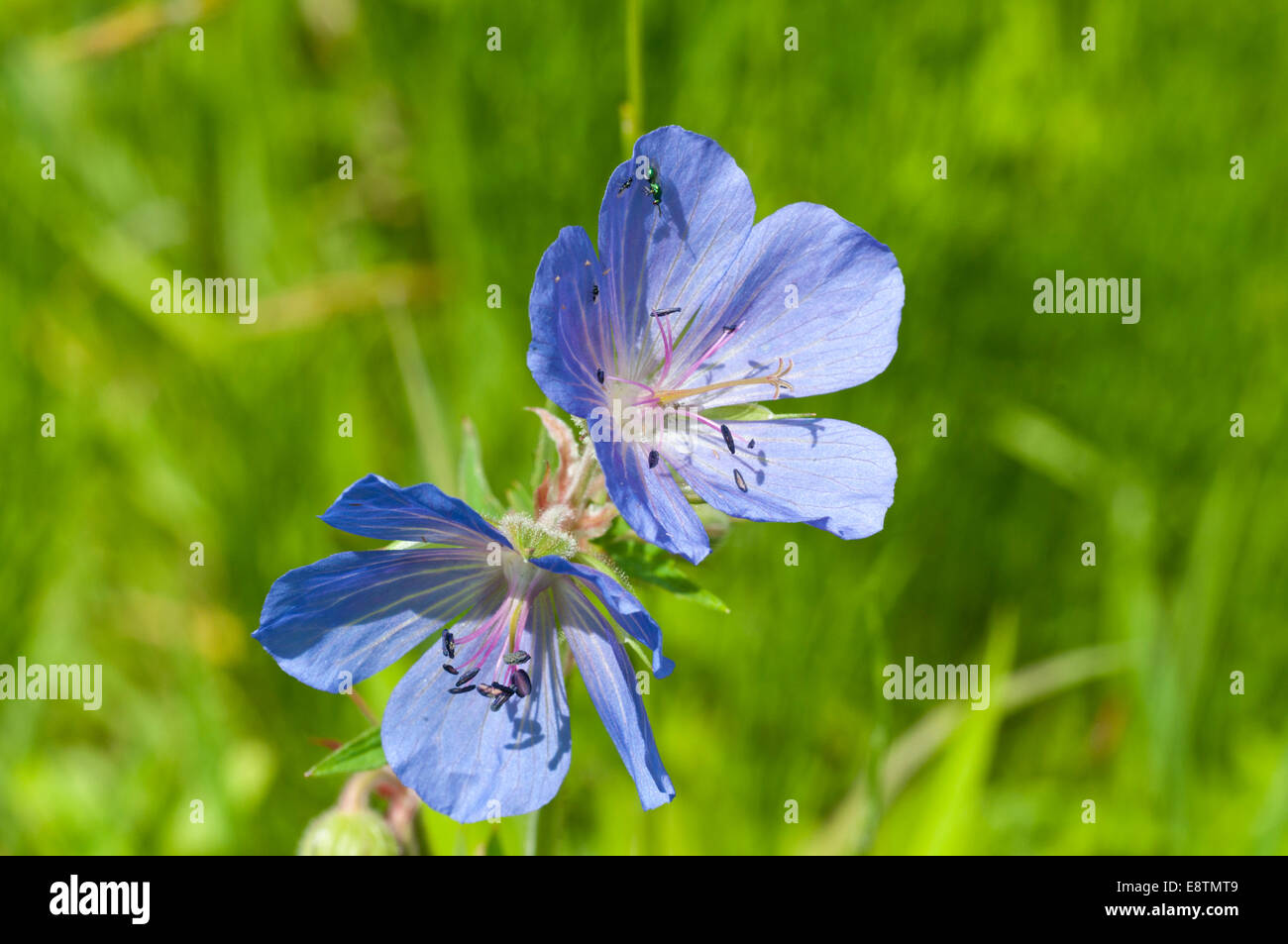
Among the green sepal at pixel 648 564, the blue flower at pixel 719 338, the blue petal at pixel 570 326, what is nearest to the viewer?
the blue petal at pixel 570 326

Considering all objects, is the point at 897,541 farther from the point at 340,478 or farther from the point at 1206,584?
the point at 340,478

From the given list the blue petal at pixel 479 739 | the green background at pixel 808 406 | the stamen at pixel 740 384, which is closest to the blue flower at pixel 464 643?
the blue petal at pixel 479 739

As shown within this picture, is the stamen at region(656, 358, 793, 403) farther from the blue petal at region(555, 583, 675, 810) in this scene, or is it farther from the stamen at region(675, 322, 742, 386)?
the blue petal at region(555, 583, 675, 810)

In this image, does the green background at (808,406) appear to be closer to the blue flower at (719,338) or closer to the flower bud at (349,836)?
the flower bud at (349,836)

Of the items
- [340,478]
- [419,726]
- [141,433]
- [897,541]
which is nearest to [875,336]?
[419,726]

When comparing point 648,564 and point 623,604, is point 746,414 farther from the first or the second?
point 623,604
